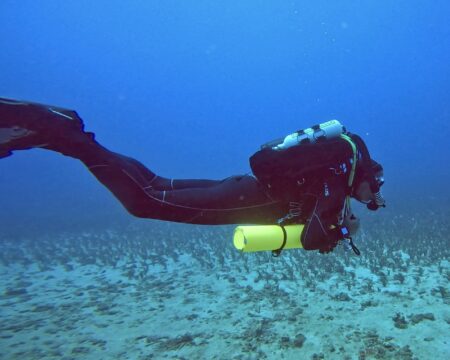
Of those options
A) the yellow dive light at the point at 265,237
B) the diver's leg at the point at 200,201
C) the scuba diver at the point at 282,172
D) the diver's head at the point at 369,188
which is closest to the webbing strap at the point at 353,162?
the scuba diver at the point at 282,172

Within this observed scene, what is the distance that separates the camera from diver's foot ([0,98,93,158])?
395cm

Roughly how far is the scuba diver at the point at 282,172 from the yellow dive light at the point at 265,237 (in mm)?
177

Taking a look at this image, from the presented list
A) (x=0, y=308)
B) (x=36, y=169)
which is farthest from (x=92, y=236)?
(x=36, y=169)

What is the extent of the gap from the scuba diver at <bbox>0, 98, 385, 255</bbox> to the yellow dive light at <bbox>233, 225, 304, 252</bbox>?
18 centimetres

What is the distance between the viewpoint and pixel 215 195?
473 centimetres

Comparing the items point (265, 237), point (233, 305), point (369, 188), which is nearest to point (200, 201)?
point (265, 237)

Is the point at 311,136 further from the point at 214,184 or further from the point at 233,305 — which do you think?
the point at 233,305

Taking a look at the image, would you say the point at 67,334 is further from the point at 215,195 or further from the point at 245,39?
the point at 245,39

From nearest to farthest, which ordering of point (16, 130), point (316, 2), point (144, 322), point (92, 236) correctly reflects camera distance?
1. point (16, 130)
2. point (144, 322)
3. point (92, 236)
4. point (316, 2)

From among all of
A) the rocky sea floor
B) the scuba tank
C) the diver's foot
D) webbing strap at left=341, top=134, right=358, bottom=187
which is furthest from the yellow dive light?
the diver's foot

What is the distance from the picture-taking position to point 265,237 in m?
3.99

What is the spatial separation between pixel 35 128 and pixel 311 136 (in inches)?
127

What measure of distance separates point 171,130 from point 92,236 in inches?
6329

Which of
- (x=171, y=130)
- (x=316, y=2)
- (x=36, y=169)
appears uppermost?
(x=316, y=2)
